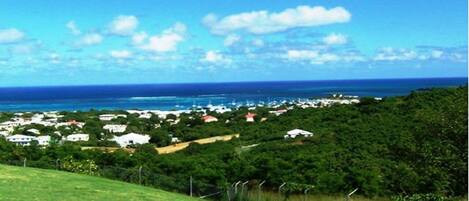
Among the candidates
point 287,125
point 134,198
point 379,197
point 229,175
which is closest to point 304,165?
point 229,175

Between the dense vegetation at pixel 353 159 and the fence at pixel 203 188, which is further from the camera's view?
the dense vegetation at pixel 353 159

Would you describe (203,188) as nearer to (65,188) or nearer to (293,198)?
(293,198)

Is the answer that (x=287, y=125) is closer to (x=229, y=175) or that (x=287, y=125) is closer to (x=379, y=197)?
(x=229, y=175)

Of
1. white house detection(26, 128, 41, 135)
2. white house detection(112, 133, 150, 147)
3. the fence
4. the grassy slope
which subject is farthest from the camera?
white house detection(26, 128, 41, 135)

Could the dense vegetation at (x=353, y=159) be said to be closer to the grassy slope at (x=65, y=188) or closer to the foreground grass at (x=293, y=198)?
the foreground grass at (x=293, y=198)

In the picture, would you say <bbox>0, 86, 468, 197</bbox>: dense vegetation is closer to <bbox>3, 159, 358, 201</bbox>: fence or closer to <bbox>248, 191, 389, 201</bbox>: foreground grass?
<bbox>3, 159, 358, 201</bbox>: fence

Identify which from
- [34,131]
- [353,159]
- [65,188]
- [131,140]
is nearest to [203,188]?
[65,188]

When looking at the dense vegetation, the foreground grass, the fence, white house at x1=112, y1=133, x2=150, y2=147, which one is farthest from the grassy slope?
white house at x1=112, y1=133, x2=150, y2=147

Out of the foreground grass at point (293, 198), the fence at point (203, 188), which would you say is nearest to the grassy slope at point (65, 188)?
the fence at point (203, 188)
